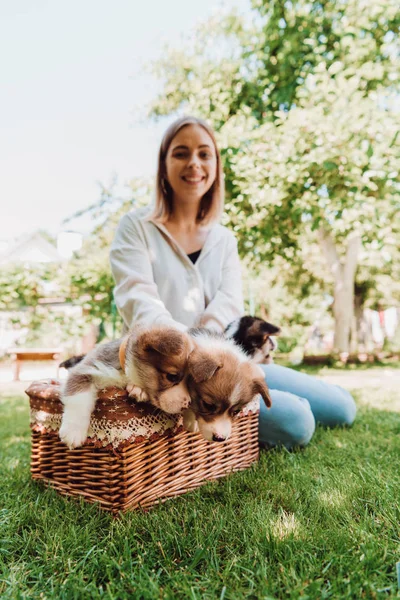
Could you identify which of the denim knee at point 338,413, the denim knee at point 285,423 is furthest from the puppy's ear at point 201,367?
the denim knee at point 338,413

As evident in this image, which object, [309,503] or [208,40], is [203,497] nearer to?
[309,503]

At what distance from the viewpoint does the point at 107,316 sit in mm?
11789

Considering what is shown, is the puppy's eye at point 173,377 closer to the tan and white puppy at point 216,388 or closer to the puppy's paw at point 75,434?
the tan and white puppy at point 216,388

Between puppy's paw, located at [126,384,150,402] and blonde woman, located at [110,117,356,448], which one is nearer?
puppy's paw, located at [126,384,150,402]

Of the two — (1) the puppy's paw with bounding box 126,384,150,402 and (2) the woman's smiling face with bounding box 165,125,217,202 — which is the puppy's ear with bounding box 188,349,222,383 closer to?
(1) the puppy's paw with bounding box 126,384,150,402

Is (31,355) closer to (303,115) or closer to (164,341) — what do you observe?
(303,115)

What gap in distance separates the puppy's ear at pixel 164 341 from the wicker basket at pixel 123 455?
27 centimetres

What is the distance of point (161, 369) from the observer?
210 cm

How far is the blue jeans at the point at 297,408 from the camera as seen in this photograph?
3244mm

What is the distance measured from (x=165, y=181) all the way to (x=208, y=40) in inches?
414

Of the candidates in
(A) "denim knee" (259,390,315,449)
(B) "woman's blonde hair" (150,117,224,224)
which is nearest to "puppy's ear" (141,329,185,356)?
(A) "denim knee" (259,390,315,449)

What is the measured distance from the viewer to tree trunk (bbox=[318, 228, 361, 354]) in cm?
1304

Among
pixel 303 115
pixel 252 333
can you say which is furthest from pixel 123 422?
pixel 303 115

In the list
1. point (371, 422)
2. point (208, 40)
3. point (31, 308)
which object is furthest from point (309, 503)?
point (208, 40)
